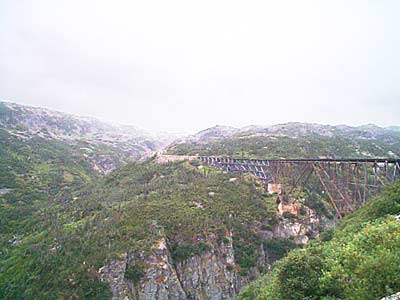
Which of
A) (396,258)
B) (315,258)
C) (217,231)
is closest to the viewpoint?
(396,258)

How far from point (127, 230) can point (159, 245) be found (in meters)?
6.15

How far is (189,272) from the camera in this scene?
54938 mm

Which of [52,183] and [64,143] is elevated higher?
[64,143]

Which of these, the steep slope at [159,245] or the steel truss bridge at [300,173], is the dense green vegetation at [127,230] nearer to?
the steep slope at [159,245]

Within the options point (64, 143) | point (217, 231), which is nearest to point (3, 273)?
point (217, 231)

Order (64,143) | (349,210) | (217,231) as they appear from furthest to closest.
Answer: (64,143)
(217,231)
(349,210)

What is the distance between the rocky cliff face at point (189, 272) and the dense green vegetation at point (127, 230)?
3.39 feet

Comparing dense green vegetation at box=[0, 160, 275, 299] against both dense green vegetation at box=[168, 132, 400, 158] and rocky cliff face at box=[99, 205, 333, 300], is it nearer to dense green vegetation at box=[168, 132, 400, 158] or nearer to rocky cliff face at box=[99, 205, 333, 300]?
rocky cliff face at box=[99, 205, 333, 300]

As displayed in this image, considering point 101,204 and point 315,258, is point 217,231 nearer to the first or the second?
point 101,204

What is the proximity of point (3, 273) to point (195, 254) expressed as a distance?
103 ft

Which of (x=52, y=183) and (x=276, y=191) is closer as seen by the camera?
(x=276, y=191)

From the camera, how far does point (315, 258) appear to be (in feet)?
59.2

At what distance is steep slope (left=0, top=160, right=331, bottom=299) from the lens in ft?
161

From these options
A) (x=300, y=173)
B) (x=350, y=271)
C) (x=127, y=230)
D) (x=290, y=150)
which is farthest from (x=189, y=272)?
(x=290, y=150)
